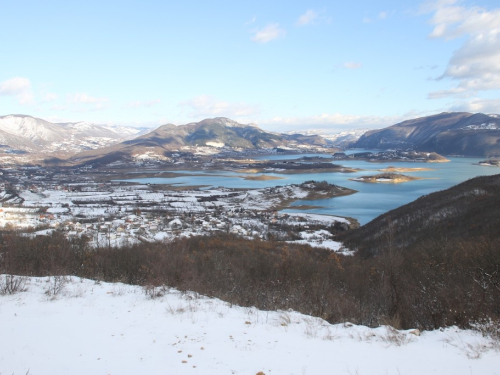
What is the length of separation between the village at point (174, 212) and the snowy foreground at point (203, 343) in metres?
21.1

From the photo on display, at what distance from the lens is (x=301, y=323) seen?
15.8 feet

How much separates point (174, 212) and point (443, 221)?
128 ft

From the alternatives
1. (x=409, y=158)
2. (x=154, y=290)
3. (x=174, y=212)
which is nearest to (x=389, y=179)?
(x=174, y=212)

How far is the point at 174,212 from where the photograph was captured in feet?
170

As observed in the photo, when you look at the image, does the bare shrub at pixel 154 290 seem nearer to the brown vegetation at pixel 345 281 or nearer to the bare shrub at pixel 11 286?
the brown vegetation at pixel 345 281

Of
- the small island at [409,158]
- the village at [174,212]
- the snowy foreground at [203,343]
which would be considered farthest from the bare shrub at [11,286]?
the small island at [409,158]

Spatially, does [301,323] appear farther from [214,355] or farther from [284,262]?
[284,262]

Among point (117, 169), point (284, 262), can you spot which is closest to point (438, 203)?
point (284, 262)

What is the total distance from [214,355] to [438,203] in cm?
2700

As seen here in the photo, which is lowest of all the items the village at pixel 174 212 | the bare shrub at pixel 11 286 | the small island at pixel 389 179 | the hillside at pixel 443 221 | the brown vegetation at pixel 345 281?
the village at pixel 174 212

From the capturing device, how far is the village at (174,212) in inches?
1299

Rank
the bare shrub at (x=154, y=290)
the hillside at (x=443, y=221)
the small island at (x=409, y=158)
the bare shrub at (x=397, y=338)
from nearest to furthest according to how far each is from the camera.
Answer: the bare shrub at (x=397, y=338) → the bare shrub at (x=154, y=290) → the hillside at (x=443, y=221) → the small island at (x=409, y=158)

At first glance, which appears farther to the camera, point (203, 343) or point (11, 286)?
point (11, 286)

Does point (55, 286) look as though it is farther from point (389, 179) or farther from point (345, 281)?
point (389, 179)
